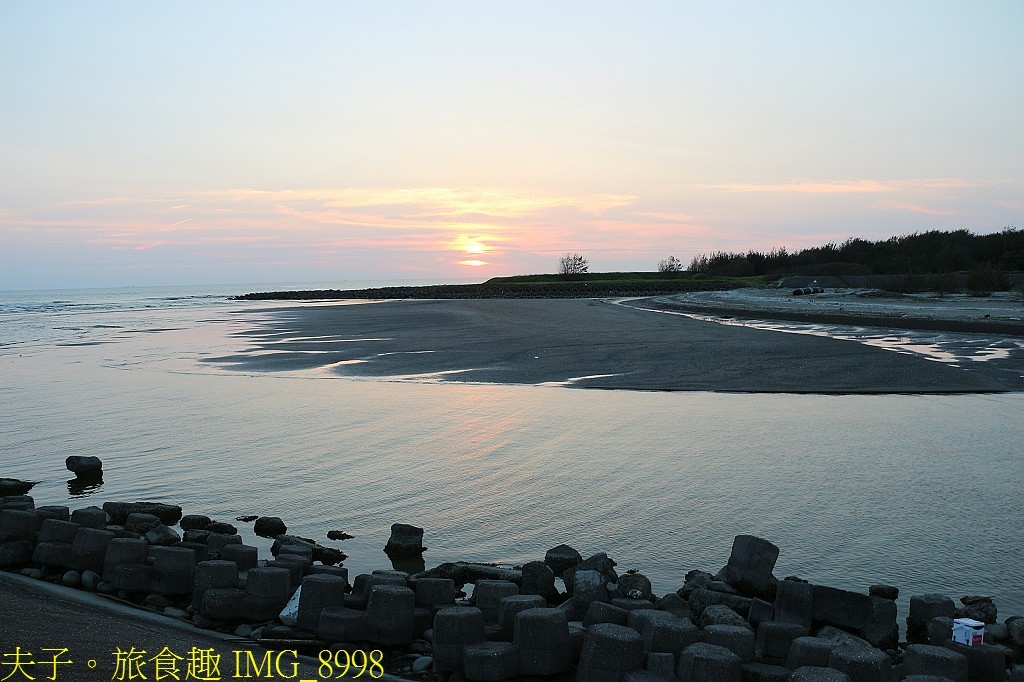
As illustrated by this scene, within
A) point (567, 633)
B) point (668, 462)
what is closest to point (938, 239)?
point (668, 462)

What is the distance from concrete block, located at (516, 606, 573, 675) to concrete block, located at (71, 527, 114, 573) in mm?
3218

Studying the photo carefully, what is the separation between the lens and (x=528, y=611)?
4.61 meters

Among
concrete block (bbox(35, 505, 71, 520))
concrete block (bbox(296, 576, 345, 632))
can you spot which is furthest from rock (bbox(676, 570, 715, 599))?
concrete block (bbox(35, 505, 71, 520))

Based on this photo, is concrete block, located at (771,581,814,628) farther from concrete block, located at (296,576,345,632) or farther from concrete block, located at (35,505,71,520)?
concrete block, located at (35,505,71,520)

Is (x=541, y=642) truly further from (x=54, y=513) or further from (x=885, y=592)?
(x=54, y=513)

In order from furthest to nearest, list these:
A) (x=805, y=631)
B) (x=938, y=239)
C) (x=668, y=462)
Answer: (x=938, y=239) → (x=668, y=462) → (x=805, y=631)

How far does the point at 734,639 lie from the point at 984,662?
1298mm

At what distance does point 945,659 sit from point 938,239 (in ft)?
266

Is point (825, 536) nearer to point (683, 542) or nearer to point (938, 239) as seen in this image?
point (683, 542)

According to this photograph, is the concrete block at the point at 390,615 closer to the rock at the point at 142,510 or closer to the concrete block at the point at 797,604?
the concrete block at the point at 797,604

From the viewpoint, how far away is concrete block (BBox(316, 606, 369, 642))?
4.98 m

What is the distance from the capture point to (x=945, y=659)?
4250 mm

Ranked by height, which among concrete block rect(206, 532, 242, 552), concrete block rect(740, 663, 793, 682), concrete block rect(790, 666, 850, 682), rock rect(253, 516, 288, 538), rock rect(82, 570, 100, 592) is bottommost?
rock rect(82, 570, 100, 592)

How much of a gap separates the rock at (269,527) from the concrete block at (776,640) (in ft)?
12.7
